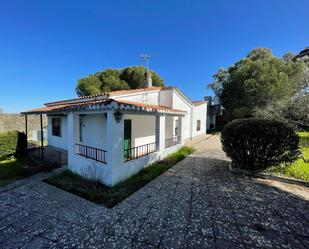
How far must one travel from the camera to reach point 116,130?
20.0 feet

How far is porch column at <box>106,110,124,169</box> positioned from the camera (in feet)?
19.6

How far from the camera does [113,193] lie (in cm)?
563

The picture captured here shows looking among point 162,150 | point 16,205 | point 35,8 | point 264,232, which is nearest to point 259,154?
point 264,232

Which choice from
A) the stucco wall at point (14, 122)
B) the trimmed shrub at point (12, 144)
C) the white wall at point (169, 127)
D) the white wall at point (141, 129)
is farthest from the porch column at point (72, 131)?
the stucco wall at point (14, 122)

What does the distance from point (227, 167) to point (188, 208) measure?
16.2ft

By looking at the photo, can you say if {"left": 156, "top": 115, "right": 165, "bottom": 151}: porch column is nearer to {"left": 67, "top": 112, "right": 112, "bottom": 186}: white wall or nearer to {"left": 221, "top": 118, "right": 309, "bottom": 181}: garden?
{"left": 67, "top": 112, "right": 112, "bottom": 186}: white wall

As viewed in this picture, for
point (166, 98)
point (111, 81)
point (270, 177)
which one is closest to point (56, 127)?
point (166, 98)

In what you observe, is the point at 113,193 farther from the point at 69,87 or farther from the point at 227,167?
the point at 69,87

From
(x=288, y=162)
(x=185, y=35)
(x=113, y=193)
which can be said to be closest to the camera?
(x=113, y=193)

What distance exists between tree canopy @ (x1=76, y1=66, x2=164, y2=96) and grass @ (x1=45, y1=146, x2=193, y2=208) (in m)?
17.7

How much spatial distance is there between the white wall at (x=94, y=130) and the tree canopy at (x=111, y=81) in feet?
48.8

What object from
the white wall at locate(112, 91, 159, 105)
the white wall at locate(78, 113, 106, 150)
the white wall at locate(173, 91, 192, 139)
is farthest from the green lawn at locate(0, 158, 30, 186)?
the white wall at locate(173, 91, 192, 139)

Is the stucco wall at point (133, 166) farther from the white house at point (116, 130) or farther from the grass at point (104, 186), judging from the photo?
the grass at point (104, 186)

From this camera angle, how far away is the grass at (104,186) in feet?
17.5
